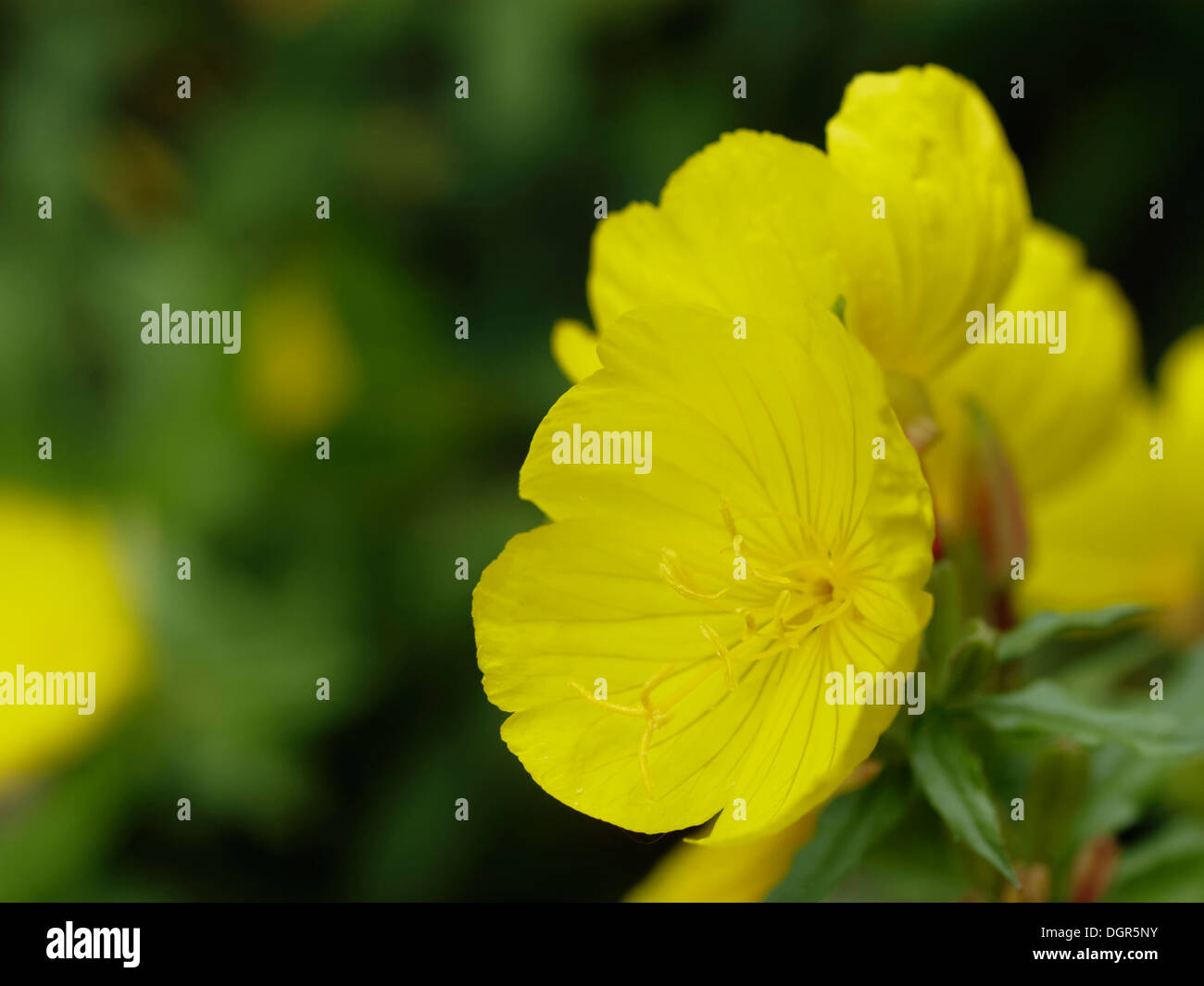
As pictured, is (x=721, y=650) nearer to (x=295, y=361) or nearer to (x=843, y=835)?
(x=843, y=835)

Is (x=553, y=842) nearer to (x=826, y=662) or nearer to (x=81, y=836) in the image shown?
(x=81, y=836)

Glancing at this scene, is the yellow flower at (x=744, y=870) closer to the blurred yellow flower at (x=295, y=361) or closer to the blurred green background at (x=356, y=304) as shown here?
the blurred green background at (x=356, y=304)

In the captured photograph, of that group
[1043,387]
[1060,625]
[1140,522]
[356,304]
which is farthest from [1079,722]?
[356,304]

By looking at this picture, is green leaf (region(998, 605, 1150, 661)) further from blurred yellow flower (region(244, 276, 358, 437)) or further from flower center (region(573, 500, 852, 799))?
blurred yellow flower (region(244, 276, 358, 437))

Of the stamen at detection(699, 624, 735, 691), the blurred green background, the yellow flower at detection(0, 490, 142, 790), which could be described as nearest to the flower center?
the stamen at detection(699, 624, 735, 691)

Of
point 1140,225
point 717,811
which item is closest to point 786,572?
point 717,811
